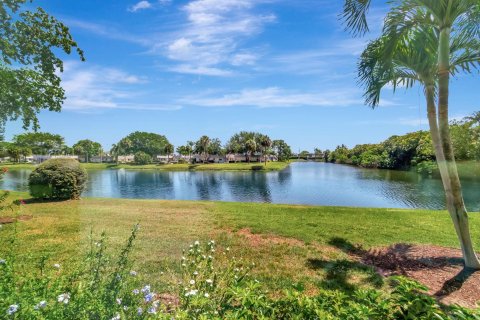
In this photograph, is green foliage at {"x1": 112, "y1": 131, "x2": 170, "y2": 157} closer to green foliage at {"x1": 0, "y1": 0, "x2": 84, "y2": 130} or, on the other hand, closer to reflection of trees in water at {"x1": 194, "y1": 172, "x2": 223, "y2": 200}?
reflection of trees in water at {"x1": 194, "y1": 172, "x2": 223, "y2": 200}

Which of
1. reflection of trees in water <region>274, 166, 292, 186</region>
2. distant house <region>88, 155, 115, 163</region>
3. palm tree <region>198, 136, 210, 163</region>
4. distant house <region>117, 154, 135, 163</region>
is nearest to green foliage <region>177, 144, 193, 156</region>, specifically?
palm tree <region>198, 136, 210, 163</region>

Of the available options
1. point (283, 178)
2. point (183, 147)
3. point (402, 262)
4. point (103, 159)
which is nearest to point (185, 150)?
point (183, 147)

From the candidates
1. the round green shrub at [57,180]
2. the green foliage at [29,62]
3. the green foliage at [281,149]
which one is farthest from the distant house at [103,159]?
the green foliage at [29,62]

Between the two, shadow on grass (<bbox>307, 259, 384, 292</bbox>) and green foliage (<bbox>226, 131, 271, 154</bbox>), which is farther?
green foliage (<bbox>226, 131, 271, 154</bbox>)

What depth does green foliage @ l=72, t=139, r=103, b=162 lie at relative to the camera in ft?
352

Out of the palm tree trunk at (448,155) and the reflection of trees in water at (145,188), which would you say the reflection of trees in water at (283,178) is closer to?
the reflection of trees in water at (145,188)

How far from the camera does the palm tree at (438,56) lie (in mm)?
5680

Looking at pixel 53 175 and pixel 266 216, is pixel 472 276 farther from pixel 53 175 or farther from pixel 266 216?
pixel 53 175

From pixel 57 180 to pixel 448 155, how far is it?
15826 mm

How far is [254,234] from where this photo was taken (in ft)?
28.5

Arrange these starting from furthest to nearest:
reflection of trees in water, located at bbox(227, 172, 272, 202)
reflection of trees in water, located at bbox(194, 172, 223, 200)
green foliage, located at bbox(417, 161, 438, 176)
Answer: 1. green foliage, located at bbox(417, 161, 438, 176)
2. reflection of trees in water, located at bbox(194, 172, 223, 200)
3. reflection of trees in water, located at bbox(227, 172, 272, 202)

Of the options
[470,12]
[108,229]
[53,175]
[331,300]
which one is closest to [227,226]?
[108,229]

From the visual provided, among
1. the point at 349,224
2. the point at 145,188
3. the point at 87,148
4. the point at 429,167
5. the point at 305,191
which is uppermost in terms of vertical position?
the point at 87,148

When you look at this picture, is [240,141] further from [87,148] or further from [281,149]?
[87,148]
